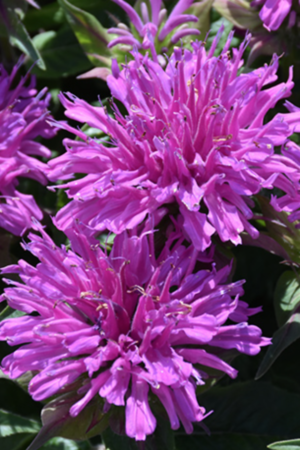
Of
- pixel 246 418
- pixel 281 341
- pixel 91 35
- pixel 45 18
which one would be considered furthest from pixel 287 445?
pixel 45 18

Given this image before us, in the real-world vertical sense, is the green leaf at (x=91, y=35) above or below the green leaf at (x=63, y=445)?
above

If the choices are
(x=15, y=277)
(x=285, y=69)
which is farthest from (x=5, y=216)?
(x=285, y=69)

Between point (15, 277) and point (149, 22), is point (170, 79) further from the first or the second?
point (15, 277)

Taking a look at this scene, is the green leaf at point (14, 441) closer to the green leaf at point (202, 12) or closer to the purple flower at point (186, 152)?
the purple flower at point (186, 152)

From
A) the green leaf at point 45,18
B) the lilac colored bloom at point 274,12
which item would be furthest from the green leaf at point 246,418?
the green leaf at point 45,18

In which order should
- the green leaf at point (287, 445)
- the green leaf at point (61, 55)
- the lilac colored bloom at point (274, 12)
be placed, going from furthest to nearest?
1. the green leaf at point (61, 55)
2. the lilac colored bloom at point (274, 12)
3. the green leaf at point (287, 445)

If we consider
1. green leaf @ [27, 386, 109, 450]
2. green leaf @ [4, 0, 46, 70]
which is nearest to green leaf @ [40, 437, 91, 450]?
green leaf @ [27, 386, 109, 450]
